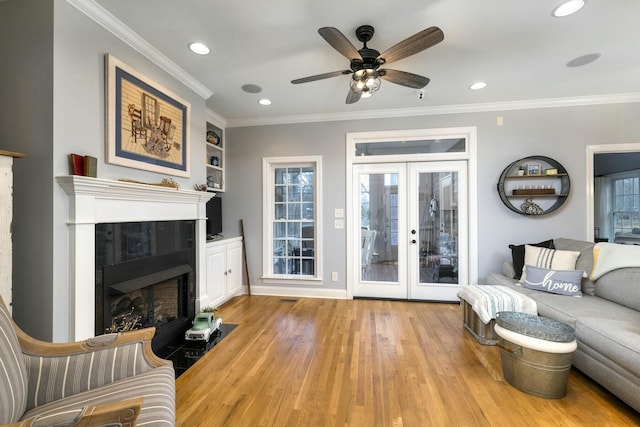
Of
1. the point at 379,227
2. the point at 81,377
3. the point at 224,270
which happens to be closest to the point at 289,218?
the point at 224,270

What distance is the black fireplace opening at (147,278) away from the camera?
1.91 metres

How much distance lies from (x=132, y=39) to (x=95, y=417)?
8.29ft

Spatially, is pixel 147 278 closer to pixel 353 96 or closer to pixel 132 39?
pixel 132 39

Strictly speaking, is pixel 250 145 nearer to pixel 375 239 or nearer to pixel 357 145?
pixel 357 145

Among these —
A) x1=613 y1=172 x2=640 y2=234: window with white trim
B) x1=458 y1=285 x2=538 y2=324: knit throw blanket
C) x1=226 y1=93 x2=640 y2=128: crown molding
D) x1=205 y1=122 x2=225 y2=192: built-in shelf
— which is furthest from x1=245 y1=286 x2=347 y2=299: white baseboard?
x1=613 y1=172 x2=640 y2=234: window with white trim

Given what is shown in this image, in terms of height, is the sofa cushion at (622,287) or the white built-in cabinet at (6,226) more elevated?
the white built-in cabinet at (6,226)

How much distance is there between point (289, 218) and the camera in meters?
4.12

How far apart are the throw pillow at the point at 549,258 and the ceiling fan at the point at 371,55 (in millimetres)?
2257

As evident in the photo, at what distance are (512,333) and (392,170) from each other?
244 centimetres

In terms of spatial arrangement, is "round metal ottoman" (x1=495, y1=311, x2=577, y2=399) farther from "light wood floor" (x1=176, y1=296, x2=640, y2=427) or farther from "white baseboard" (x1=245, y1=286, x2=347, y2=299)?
"white baseboard" (x1=245, y1=286, x2=347, y2=299)

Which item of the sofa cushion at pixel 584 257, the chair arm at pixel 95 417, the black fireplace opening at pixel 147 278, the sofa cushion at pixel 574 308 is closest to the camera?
the chair arm at pixel 95 417

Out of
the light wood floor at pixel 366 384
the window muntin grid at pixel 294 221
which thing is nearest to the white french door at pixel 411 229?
Result: the window muntin grid at pixel 294 221

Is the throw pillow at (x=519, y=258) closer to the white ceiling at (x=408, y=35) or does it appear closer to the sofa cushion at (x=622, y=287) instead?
the sofa cushion at (x=622, y=287)

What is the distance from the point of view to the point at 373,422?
5.13ft
